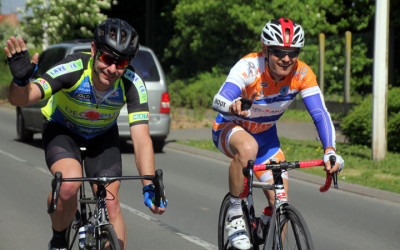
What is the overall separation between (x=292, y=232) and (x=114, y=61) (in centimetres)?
152

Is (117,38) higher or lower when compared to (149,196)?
higher

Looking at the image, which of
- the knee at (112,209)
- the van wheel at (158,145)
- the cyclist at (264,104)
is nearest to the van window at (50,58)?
the van wheel at (158,145)

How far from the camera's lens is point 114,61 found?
4398mm

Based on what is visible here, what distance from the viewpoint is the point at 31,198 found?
8.80 meters

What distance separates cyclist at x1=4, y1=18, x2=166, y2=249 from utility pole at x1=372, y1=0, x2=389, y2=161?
24.6ft

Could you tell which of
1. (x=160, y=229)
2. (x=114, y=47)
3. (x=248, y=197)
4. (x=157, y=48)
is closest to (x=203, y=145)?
(x=160, y=229)

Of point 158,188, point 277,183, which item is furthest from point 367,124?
point 158,188

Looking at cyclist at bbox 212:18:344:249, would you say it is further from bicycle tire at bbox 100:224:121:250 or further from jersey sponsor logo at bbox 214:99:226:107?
bicycle tire at bbox 100:224:121:250

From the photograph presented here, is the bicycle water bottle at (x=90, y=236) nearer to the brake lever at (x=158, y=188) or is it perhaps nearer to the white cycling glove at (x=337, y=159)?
the brake lever at (x=158, y=188)

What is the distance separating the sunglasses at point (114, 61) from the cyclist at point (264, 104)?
75 cm

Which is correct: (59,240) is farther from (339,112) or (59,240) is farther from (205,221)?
(339,112)

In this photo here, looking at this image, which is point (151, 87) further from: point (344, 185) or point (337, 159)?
point (337, 159)

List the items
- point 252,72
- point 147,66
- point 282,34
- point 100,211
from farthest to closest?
point 147,66
point 252,72
point 282,34
point 100,211

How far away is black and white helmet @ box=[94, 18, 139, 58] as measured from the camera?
14.2ft
